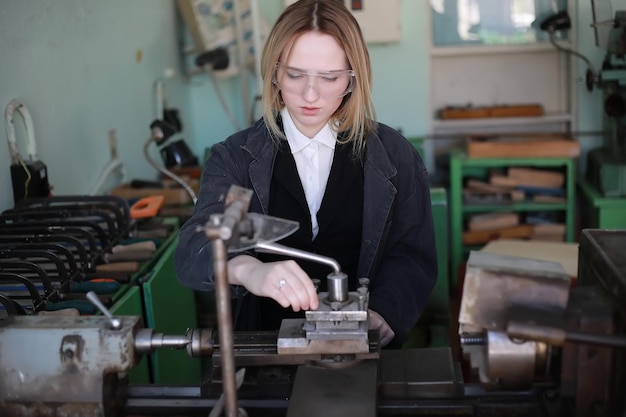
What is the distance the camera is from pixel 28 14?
7.48 feet

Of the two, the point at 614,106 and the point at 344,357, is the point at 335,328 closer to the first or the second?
the point at 344,357

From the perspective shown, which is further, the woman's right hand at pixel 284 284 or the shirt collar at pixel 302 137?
the shirt collar at pixel 302 137

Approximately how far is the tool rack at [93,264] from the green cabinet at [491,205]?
170 centimetres

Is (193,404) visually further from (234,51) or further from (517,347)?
(234,51)

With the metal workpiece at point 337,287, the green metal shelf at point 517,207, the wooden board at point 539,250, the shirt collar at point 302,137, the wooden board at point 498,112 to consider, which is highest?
the shirt collar at point 302,137

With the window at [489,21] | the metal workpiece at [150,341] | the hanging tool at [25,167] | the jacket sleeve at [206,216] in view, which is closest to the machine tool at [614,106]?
the window at [489,21]

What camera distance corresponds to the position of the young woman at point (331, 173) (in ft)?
5.19

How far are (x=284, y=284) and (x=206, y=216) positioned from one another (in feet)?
1.22

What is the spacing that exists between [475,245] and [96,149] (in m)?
1.91

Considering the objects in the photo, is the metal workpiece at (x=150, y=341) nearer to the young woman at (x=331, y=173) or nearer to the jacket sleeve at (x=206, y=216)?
the jacket sleeve at (x=206, y=216)

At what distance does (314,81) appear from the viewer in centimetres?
156

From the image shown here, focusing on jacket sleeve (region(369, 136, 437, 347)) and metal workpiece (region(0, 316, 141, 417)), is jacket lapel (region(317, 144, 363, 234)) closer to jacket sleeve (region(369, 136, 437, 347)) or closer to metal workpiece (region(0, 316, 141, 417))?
jacket sleeve (region(369, 136, 437, 347))

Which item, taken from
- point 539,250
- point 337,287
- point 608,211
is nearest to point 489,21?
point 608,211

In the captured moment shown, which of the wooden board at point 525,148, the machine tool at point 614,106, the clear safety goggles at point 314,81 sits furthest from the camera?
the wooden board at point 525,148
